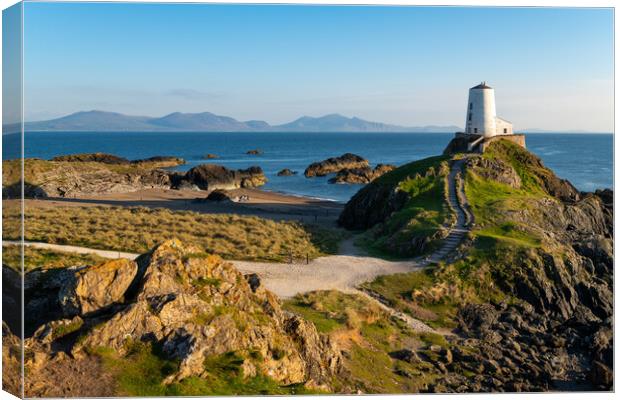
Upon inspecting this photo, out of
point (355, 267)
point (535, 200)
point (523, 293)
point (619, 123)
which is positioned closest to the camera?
point (619, 123)

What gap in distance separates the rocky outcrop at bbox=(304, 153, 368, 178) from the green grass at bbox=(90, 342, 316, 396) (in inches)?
3704

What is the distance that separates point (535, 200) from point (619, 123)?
89.6 feet

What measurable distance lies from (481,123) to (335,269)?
34861 millimetres

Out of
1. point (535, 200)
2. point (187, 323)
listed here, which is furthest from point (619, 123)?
point (535, 200)

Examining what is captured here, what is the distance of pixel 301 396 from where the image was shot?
16812 mm

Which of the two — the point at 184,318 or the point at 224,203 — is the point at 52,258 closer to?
the point at 184,318

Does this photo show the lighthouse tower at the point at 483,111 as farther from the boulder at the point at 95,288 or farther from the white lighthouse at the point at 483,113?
the boulder at the point at 95,288

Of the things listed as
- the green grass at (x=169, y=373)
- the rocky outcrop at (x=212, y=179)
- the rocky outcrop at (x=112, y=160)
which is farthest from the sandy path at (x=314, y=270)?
the rocky outcrop at (x=112, y=160)

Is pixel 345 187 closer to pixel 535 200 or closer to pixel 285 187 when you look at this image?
pixel 285 187

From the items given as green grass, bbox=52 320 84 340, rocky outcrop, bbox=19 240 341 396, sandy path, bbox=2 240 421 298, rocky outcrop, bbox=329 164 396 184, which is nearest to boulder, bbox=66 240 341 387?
rocky outcrop, bbox=19 240 341 396

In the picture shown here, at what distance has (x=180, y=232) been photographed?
136ft

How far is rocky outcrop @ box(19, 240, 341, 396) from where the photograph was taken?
16.3 metres

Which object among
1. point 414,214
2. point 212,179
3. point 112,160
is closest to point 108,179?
point 212,179

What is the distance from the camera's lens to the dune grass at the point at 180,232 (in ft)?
118
